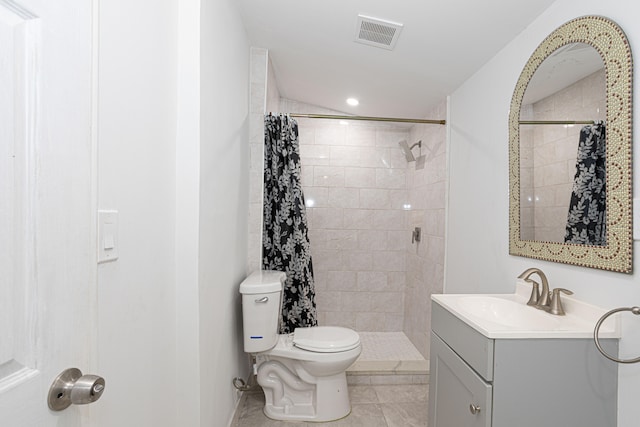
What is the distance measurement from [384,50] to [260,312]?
1745mm

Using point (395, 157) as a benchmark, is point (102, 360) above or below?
below

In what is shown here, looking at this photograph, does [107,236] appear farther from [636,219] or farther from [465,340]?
[636,219]

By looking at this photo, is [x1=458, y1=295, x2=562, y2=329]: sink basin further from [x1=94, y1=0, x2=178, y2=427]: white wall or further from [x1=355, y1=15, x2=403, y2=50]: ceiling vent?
[x1=355, y1=15, x2=403, y2=50]: ceiling vent

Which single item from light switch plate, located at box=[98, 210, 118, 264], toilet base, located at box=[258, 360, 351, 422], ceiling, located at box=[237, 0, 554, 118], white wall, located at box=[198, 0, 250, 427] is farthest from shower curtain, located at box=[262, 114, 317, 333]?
light switch plate, located at box=[98, 210, 118, 264]

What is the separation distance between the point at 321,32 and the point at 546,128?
4.35ft

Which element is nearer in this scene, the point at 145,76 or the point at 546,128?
the point at 145,76

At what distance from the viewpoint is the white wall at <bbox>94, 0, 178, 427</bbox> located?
2.79 feet

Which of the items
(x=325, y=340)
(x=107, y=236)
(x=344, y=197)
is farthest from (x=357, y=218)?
(x=107, y=236)

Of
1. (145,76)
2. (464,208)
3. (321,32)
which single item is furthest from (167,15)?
(464,208)

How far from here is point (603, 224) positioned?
1.29 m

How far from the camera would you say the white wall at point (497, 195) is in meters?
1.18

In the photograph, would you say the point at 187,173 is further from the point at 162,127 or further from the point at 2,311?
the point at 2,311

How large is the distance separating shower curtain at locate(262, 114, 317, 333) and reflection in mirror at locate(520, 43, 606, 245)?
53.1 inches

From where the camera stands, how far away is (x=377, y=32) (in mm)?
1927
